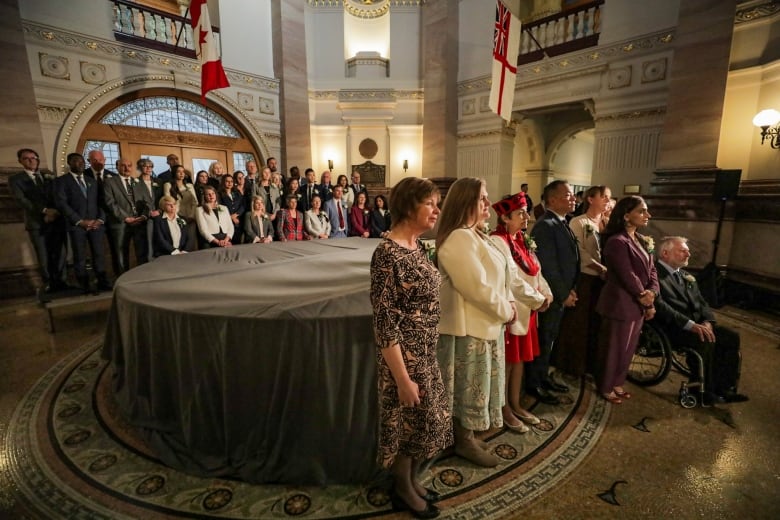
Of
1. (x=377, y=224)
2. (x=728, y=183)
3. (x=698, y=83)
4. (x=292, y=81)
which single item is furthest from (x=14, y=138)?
(x=698, y=83)

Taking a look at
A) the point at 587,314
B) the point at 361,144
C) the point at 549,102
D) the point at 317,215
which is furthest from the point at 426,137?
the point at 587,314

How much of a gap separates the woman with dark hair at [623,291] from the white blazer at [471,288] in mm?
1266

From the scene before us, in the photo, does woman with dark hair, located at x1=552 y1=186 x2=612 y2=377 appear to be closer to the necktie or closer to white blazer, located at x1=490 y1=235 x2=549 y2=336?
white blazer, located at x1=490 y1=235 x2=549 y2=336

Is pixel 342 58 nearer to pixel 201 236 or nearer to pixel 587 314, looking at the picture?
pixel 201 236

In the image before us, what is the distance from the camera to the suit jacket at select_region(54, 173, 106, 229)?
448cm

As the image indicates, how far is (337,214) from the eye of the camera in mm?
5977

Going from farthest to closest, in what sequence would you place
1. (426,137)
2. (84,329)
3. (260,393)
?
(426,137)
(84,329)
(260,393)

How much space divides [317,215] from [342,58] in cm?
606

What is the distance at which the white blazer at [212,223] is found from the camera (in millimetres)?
4430

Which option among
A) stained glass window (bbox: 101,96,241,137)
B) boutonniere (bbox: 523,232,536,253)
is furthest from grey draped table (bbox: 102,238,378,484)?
stained glass window (bbox: 101,96,241,137)

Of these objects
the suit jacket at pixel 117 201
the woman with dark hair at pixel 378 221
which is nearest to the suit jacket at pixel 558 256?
the woman with dark hair at pixel 378 221

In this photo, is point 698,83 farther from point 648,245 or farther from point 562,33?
point 648,245

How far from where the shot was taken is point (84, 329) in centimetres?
384

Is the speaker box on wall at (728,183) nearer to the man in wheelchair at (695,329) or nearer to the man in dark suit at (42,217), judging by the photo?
the man in wheelchair at (695,329)
